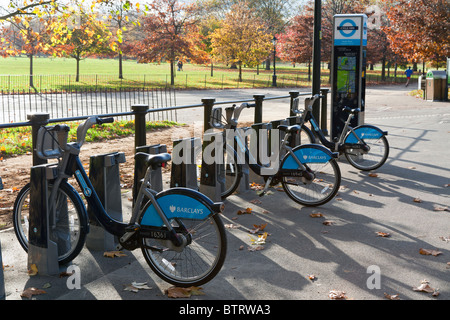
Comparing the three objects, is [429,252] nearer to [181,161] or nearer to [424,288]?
[424,288]

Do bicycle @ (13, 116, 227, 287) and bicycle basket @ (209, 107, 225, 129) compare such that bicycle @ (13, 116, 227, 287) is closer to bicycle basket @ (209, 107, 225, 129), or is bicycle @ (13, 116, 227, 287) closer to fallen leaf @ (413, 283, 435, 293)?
fallen leaf @ (413, 283, 435, 293)

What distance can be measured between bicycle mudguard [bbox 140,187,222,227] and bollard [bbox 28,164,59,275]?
0.87 m

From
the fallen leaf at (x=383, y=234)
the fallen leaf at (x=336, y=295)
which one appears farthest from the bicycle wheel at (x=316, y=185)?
the fallen leaf at (x=336, y=295)

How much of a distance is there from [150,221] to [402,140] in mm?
8927

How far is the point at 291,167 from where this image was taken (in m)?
6.70

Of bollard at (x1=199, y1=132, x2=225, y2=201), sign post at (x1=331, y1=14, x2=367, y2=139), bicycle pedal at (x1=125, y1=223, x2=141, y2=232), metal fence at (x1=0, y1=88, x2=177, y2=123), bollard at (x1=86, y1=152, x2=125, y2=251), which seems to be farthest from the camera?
metal fence at (x1=0, y1=88, x2=177, y2=123)

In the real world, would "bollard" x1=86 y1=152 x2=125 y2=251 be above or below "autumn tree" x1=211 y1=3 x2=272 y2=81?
below

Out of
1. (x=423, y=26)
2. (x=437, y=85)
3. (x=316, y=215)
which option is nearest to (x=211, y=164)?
(x=316, y=215)

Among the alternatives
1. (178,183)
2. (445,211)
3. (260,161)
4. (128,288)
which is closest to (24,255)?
(128,288)

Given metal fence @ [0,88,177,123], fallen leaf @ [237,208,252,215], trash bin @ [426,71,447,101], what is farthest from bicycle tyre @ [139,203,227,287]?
trash bin @ [426,71,447,101]

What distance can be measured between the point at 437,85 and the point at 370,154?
16671 millimetres

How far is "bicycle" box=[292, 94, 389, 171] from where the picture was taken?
8.35 m

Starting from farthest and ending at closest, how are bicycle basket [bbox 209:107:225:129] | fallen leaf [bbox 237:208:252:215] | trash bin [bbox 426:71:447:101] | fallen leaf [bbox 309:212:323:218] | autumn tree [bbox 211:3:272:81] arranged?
autumn tree [bbox 211:3:272:81], trash bin [bbox 426:71:447:101], bicycle basket [bbox 209:107:225:129], fallen leaf [bbox 237:208:252:215], fallen leaf [bbox 309:212:323:218]

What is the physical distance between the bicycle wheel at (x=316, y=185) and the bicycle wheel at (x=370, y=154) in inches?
75.7
